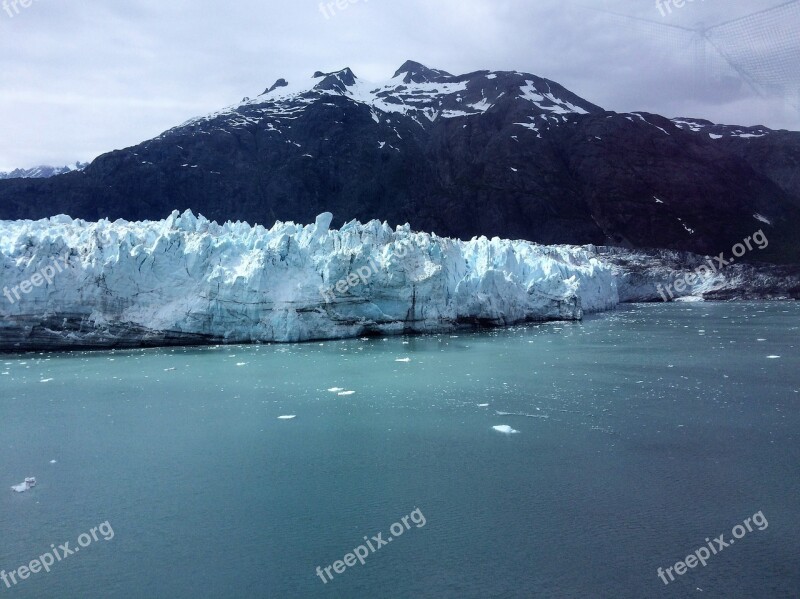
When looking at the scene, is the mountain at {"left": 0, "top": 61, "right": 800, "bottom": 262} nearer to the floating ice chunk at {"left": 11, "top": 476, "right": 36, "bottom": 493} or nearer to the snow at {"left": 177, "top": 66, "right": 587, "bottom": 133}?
the snow at {"left": 177, "top": 66, "right": 587, "bottom": 133}

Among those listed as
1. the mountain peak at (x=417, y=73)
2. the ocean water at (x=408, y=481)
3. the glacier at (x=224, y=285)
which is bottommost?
the ocean water at (x=408, y=481)

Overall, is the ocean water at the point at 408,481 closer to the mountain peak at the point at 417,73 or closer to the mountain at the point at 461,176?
the mountain at the point at 461,176

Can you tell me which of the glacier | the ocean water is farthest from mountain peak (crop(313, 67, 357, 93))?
the ocean water

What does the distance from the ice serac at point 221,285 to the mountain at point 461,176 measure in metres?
38.9

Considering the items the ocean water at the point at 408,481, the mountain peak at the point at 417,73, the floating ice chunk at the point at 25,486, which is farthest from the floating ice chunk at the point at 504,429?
the mountain peak at the point at 417,73

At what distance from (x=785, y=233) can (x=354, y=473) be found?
2458 inches

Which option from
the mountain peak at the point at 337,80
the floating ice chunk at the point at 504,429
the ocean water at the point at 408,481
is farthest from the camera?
the mountain peak at the point at 337,80

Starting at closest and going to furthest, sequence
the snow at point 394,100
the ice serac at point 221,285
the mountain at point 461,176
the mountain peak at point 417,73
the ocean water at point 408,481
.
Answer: the ocean water at point 408,481, the ice serac at point 221,285, the mountain at point 461,176, the snow at point 394,100, the mountain peak at point 417,73

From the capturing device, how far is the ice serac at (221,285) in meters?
16.5

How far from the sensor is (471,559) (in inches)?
194

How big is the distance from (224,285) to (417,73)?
85.0 metres

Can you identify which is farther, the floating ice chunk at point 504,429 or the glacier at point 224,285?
the glacier at point 224,285

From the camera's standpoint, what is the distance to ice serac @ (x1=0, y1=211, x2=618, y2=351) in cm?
1655

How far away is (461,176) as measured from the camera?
6462cm
